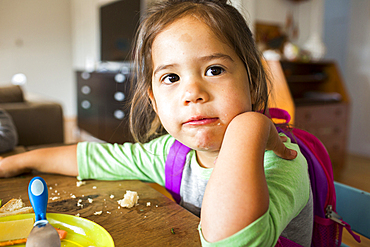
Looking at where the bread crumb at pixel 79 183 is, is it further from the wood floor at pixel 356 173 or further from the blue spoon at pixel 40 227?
the wood floor at pixel 356 173

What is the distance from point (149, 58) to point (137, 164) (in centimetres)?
30

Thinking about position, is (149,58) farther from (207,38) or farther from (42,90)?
(42,90)

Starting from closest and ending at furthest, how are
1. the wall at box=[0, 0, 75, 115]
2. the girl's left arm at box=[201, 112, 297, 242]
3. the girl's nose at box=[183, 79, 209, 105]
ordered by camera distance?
the girl's left arm at box=[201, 112, 297, 242] → the girl's nose at box=[183, 79, 209, 105] → the wall at box=[0, 0, 75, 115]

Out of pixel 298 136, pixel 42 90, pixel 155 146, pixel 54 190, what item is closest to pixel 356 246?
pixel 298 136

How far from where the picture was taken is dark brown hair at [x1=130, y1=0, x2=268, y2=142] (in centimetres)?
59

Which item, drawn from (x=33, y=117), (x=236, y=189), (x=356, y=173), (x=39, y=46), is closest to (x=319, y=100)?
(x=356, y=173)

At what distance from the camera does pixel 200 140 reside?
1.78 ft

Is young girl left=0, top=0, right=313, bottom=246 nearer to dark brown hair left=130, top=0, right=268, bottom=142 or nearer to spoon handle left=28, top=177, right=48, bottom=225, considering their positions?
dark brown hair left=130, top=0, right=268, bottom=142

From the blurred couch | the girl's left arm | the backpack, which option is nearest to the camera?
the girl's left arm

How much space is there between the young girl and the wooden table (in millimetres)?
51

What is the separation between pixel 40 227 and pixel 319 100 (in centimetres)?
313

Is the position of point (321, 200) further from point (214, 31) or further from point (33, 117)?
point (33, 117)

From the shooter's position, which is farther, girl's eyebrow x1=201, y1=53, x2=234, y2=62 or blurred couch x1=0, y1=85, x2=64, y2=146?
blurred couch x1=0, y1=85, x2=64, y2=146

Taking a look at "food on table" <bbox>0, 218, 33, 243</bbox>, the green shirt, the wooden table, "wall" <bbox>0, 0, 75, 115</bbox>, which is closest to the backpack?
the green shirt
